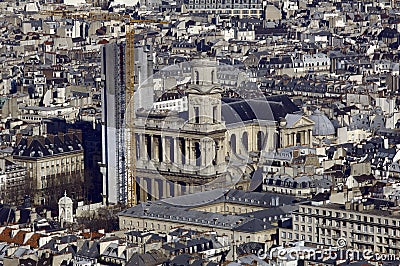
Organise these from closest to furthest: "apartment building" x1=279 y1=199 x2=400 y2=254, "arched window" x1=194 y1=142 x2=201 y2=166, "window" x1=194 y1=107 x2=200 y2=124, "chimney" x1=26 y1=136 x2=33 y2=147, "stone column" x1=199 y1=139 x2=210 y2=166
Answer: "apartment building" x1=279 y1=199 x2=400 y2=254
"stone column" x1=199 y1=139 x2=210 y2=166
"arched window" x1=194 y1=142 x2=201 y2=166
"window" x1=194 y1=107 x2=200 y2=124
"chimney" x1=26 y1=136 x2=33 y2=147

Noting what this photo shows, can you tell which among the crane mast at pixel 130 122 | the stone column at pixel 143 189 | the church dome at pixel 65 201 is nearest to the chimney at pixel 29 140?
the crane mast at pixel 130 122

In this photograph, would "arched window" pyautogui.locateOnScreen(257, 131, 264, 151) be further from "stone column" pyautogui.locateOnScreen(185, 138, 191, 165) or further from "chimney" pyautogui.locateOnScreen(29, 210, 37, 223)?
"chimney" pyautogui.locateOnScreen(29, 210, 37, 223)

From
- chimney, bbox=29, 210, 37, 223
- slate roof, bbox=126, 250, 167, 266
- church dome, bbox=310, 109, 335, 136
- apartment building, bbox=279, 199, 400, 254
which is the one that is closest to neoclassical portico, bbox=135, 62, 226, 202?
church dome, bbox=310, 109, 335, 136

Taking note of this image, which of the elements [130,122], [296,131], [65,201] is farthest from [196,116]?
[65,201]

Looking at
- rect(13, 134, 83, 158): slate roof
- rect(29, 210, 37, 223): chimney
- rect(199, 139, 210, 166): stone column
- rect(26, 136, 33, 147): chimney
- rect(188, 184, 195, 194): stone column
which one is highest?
rect(199, 139, 210, 166): stone column

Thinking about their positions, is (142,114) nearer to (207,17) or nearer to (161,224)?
(161,224)

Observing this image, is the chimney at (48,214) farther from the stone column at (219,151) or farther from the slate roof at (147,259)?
the slate roof at (147,259)
